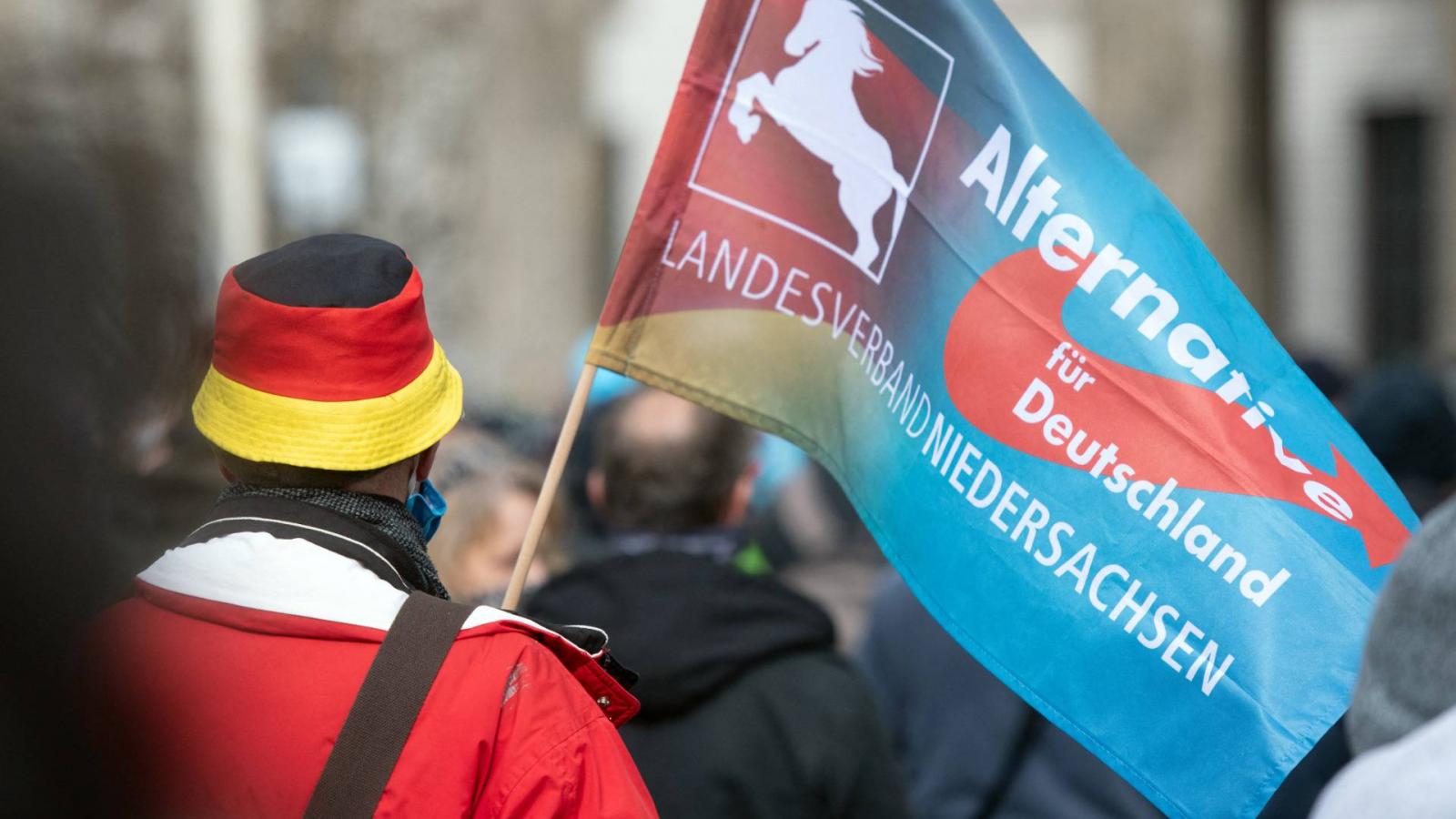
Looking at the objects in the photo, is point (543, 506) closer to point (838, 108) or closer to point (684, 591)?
point (684, 591)

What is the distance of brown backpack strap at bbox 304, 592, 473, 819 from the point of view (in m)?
1.76

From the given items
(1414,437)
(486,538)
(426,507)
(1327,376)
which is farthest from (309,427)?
(1327,376)

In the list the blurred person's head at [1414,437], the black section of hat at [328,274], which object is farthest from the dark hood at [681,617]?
the blurred person's head at [1414,437]

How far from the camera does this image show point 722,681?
291cm

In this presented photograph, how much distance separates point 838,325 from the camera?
2799mm

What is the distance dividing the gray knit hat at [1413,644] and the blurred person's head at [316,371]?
3.51ft

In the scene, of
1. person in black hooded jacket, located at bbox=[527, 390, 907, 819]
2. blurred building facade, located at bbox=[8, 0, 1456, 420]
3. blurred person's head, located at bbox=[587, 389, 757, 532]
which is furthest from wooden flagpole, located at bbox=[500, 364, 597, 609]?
blurred building facade, located at bbox=[8, 0, 1456, 420]

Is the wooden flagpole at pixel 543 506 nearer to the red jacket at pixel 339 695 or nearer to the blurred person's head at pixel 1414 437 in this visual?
the red jacket at pixel 339 695

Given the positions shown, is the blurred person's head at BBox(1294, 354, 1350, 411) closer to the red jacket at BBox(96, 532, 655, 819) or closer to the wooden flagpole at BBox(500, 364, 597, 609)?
the wooden flagpole at BBox(500, 364, 597, 609)

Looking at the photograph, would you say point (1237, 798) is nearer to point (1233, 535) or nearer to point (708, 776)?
point (1233, 535)

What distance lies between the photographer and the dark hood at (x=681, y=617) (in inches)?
114

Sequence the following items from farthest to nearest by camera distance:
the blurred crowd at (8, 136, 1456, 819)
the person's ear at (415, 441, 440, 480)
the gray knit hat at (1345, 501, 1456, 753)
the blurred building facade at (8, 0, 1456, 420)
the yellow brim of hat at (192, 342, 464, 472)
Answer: the blurred building facade at (8, 0, 1456, 420)
the person's ear at (415, 441, 440, 480)
the yellow brim of hat at (192, 342, 464, 472)
the gray knit hat at (1345, 501, 1456, 753)
the blurred crowd at (8, 136, 1456, 819)

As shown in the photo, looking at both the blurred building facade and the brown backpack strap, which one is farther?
the blurred building facade

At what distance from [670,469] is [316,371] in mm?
1302
